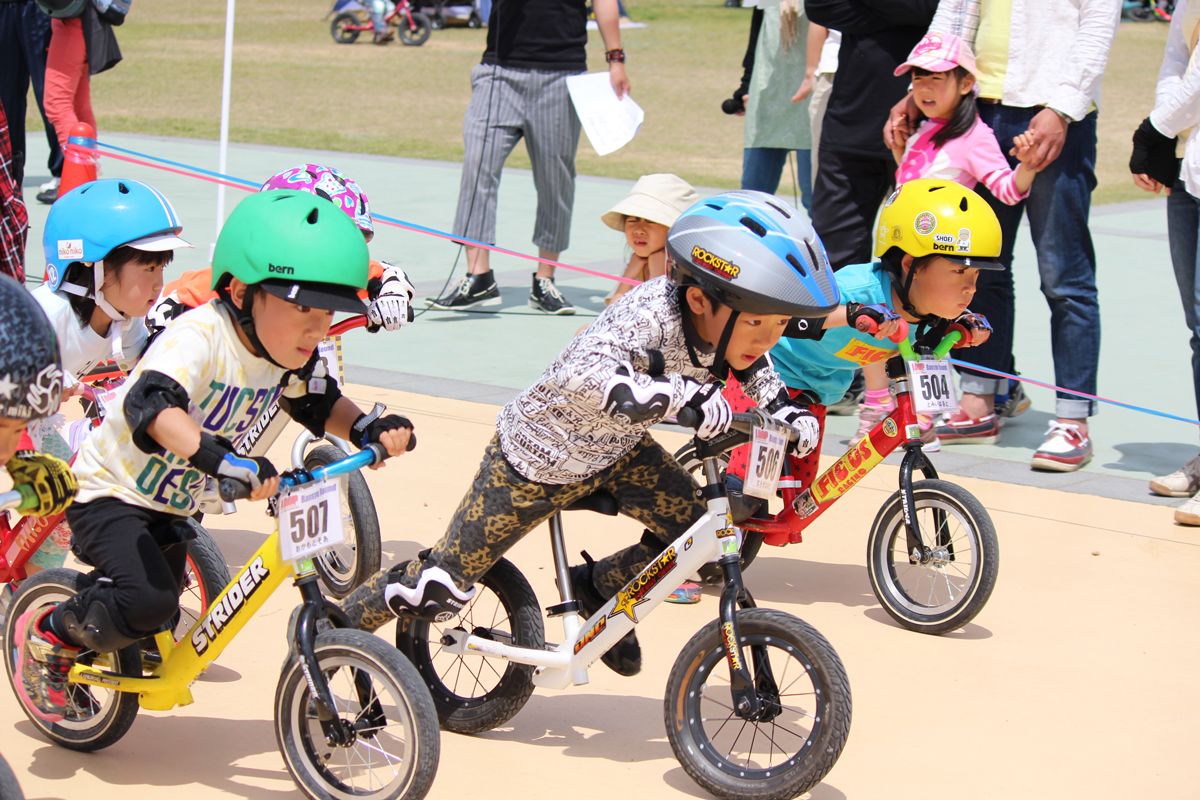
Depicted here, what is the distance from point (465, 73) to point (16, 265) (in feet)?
72.9

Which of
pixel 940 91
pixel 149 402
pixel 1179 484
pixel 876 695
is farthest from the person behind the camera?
pixel 940 91

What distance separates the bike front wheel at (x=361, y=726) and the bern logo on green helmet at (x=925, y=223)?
98.4 inches

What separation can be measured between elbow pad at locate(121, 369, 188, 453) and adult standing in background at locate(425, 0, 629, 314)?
576cm

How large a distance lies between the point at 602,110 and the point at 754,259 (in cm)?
547

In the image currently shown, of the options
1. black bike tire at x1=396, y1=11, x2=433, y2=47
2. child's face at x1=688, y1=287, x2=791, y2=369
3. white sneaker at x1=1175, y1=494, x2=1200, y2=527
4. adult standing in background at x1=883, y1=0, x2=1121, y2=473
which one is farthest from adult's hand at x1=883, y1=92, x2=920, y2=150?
black bike tire at x1=396, y1=11, x2=433, y2=47

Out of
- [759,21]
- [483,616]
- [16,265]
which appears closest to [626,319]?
[483,616]

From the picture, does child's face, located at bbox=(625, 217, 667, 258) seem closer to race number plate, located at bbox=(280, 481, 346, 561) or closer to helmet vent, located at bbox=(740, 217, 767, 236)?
helmet vent, located at bbox=(740, 217, 767, 236)

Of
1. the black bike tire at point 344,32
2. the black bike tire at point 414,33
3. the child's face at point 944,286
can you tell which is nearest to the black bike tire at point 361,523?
the child's face at point 944,286

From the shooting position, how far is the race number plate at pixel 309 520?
2.98 metres

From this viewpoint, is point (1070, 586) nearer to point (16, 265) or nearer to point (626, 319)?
point (626, 319)

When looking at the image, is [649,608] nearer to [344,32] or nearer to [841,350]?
[841,350]

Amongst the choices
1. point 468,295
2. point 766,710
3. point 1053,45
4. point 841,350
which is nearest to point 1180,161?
point 1053,45

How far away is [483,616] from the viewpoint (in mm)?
3969

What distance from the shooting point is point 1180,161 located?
583 cm
